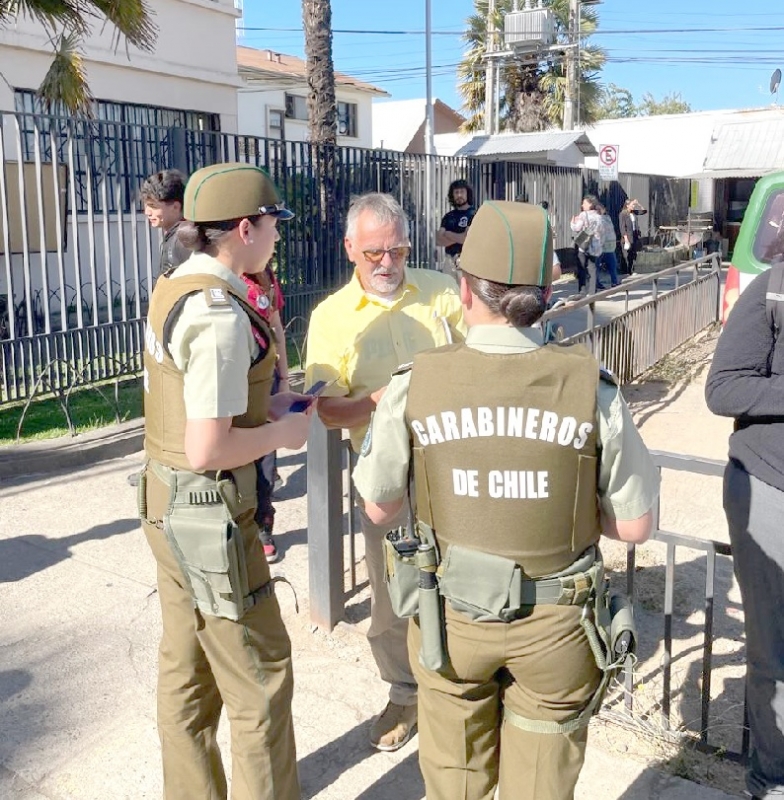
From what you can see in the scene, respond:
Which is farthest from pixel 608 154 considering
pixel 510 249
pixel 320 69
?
pixel 510 249

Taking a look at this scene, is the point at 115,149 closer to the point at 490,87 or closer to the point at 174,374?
the point at 174,374

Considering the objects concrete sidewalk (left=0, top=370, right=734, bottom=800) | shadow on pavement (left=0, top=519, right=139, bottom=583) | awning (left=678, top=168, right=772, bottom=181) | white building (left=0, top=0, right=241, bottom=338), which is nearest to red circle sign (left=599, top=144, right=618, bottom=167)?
awning (left=678, top=168, right=772, bottom=181)

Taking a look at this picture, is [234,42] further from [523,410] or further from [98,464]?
[523,410]

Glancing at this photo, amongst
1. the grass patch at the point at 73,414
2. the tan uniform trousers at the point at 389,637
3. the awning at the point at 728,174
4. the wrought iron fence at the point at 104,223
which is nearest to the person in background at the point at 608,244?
the wrought iron fence at the point at 104,223

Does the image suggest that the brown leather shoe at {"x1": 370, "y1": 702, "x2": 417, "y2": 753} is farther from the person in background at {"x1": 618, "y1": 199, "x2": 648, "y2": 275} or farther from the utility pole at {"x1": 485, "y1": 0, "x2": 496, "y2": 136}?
the utility pole at {"x1": 485, "y1": 0, "x2": 496, "y2": 136}

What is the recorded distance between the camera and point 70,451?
6.16 meters

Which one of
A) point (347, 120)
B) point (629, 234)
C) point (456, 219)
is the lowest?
point (629, 234)

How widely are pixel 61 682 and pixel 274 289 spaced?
2.23 metres

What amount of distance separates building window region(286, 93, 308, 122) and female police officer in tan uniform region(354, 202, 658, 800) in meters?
26.3

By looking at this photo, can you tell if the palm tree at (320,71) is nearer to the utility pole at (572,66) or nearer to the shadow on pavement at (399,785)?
the shadow on pavement at (399,785)

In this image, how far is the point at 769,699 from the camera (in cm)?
244

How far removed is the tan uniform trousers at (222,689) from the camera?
228 cm

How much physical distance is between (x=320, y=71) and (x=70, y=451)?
26.2ft

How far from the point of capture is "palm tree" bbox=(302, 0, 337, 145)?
12133mm
